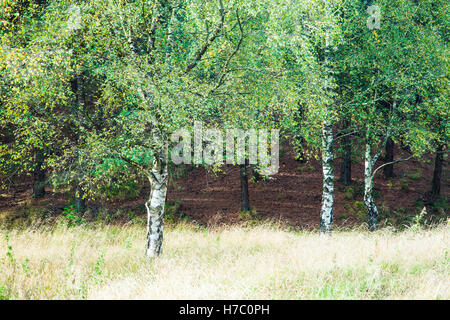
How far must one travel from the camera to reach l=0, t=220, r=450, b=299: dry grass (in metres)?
5.47

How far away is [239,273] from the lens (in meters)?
6.32

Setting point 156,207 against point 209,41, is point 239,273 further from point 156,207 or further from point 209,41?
point 209,41

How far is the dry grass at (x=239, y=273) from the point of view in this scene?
5.47 meters

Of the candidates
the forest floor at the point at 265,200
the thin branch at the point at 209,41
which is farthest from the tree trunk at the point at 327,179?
the thin branch at the point at 209,41

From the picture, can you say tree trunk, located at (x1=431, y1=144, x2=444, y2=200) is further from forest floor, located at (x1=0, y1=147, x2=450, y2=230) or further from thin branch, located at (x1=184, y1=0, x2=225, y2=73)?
thin branch, located at (x1=184, y1=0, x2=225, y2=73)

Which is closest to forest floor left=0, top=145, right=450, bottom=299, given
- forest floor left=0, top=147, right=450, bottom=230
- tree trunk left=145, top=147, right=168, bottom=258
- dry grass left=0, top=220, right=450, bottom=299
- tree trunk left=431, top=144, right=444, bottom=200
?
dry grass left=0, top=220, right=450, bottom=299

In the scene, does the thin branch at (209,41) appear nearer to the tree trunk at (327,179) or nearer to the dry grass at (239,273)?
the dry grass at (239,273)

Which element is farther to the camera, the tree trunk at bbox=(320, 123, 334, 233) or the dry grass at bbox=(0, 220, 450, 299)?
the tree trunk at bbox=(320, 123, 334, 233)

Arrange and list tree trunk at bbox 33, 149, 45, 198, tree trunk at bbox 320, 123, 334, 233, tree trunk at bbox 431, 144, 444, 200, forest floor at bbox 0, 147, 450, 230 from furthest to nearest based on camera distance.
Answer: tree trunk at bbox 431, 144, 444, 200 < tree trunk at bbox 33, 149, 45, 198 < forest floor at bbox 0, 147, 450, 230 < tree trunk at bbox 320, 123, 334, 233

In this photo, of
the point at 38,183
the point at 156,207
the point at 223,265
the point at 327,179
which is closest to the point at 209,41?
the point at 156,207
